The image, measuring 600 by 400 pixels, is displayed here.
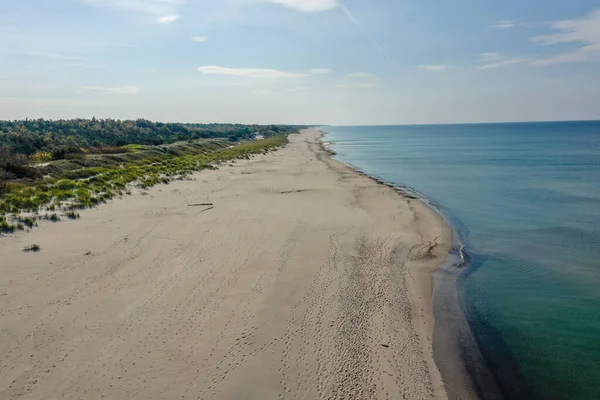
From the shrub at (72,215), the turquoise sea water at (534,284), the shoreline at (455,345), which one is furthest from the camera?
the shrub at (72,215)

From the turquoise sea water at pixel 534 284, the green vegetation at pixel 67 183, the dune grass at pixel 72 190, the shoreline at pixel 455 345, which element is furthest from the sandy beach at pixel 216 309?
the turquoise sea water at pixel 534 284

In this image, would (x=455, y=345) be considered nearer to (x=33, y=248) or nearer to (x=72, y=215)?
(x=33, y=248)

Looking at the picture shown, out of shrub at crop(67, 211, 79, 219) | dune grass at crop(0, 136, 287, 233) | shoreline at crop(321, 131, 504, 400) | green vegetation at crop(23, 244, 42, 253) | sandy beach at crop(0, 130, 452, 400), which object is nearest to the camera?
sandy beach at crop(0, 130, 452, 400)

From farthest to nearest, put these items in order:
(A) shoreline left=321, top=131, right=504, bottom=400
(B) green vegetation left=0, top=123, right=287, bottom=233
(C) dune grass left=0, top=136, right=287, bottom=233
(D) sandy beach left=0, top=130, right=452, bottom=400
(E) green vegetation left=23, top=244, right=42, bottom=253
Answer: (B) green vegetation left=0, top=123, right=287, bottom=233
(C) dune grass left=0, top=136, right=287, bottom=233
(E) green vegetation left=23, top=244, right=42, bottom=253
(A) shoreline left=321, top=131, right=504, bottom=400
(D) sandy beach left=0, top=130, right=452, bottom=400

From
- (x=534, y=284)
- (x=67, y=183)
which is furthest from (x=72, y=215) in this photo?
(x=534, y=284)

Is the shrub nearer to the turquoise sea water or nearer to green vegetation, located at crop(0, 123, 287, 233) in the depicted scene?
green vegetation, located at crop(0, 123, 287, 233)

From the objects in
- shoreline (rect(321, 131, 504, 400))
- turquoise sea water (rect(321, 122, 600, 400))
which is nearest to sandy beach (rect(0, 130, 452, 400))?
shoreline (rect(321, 131, 504, 400))

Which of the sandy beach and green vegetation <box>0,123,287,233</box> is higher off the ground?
green vegetation <box>0,123,287,233</box>

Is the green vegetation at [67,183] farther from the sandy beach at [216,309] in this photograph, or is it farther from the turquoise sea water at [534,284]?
the turquoise sea water at [534,284]
